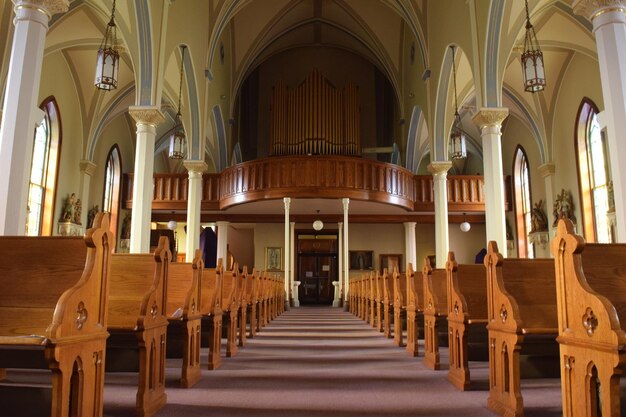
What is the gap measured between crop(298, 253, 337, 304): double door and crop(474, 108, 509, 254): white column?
40.9 ft

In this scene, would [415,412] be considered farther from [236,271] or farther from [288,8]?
[288,8]

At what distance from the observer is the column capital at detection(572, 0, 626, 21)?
6.39 m

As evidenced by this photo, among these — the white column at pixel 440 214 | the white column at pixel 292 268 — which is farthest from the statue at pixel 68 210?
the white column at pixel 440 214

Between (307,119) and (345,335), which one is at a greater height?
(307,119)

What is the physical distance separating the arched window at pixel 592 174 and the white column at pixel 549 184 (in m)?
1.54

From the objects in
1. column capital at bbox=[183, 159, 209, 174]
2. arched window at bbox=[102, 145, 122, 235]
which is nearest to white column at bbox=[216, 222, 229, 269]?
arched window at bbox=[102, 145, 122, 235]

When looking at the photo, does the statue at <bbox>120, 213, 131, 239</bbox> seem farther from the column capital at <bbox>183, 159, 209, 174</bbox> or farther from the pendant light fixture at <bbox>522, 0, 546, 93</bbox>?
the pendant light fixture at <bbox>522, 0, 546, 93</bbox>

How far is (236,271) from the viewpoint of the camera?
21.8ft

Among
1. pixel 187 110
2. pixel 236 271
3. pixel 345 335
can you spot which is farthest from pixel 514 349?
pixel 187 110

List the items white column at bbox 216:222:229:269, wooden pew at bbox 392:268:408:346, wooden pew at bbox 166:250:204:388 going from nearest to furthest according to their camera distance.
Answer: wooden pew at bbox 166:250:204:388 → wooden pew at bbox 392:268:408:346 → white column at bbox 216:222:229:269

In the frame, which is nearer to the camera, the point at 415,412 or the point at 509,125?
the point at 415,412

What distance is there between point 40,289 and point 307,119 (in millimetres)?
15941

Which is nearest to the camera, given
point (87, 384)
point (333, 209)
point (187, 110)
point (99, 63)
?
point (87, 384)

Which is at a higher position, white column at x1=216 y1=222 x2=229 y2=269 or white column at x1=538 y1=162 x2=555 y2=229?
white column at x1=538 y1=162 x2=555 y2=229
